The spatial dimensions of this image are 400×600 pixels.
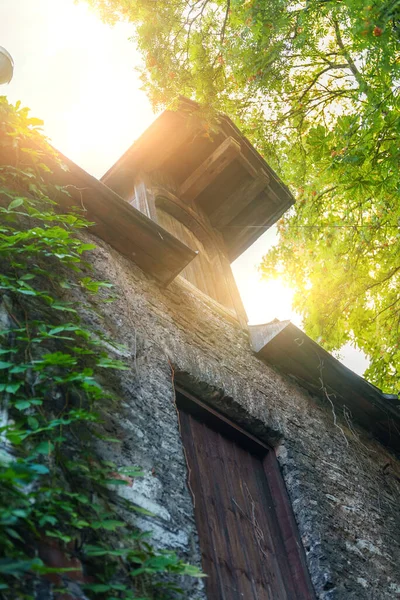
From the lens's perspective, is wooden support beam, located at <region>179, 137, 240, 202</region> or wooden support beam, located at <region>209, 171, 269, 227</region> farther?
wooden support beam, located at <region>209, 171, 269, 227</region>

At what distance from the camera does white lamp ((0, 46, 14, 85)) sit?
357 centimetres

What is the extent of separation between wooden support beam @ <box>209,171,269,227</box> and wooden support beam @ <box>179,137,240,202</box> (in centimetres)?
36

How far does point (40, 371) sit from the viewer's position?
2309 millimetres

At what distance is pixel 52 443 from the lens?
211cm

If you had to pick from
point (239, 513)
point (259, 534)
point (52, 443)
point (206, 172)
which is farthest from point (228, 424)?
point (206, 172)

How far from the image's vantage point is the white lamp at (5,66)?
357 centimetres

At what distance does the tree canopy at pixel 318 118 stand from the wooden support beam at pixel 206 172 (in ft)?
1.48

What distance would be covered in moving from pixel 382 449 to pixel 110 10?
5045 mm

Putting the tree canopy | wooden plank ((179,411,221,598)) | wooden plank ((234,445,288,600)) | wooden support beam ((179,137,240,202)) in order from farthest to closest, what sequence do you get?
1. wooden support beam ((179,137,240,202))
2. the tree canopy
3. wooden plank ((234,445,288,600))
4. wooden plank ((179,411,221,598))

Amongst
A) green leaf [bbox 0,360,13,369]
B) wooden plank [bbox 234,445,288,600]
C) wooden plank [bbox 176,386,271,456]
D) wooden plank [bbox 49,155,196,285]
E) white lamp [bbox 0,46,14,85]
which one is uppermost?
white lamp [bbox 0,46,14,85]

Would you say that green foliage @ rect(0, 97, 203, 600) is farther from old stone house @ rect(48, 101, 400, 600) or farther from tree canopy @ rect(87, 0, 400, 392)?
tree canopy @ rect(87, 0, 400, 392)

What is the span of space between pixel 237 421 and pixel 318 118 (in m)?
4.66

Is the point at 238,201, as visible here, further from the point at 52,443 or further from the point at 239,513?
the point at 52,443

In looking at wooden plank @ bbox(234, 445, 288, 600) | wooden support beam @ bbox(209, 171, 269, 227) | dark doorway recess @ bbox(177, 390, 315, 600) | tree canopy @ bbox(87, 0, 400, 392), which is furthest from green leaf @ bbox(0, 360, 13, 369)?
wooden support beam @ bbox(209, 171, 269, 227)
